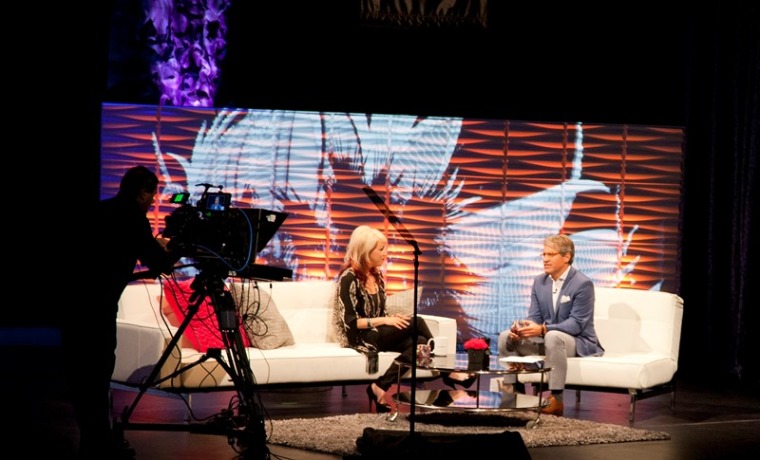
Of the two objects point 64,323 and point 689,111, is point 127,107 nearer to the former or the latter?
point 64,323

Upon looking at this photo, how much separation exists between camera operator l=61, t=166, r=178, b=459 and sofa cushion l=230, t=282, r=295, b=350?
1.47 m

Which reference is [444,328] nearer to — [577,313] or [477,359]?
A: [577,313]

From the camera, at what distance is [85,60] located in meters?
8.48

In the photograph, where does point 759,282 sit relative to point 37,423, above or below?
above

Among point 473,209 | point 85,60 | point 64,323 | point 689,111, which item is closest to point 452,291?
point 473,209

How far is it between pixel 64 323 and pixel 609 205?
189 inches

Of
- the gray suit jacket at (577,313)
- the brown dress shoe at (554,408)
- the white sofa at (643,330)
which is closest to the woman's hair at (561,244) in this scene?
the gray suit jacket at (577,313)

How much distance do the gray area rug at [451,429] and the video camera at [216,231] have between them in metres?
1.03

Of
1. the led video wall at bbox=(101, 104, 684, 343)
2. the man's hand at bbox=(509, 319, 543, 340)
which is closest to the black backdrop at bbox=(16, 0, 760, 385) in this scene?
the led video wall at bbox=(101, 104, 684, 343)

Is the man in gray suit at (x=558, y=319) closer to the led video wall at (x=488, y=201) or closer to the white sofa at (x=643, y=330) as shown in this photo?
the white sofa at (x=643, y=330)

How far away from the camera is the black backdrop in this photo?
8.47 m

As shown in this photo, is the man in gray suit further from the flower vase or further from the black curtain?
the black curtain

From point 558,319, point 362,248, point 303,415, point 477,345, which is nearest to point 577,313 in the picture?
point 558,319

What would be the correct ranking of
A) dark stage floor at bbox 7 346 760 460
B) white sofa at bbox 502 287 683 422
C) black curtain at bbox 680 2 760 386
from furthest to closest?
black curtain at bbox 680 2 760 386 → white sofa at bbox 502 287 683 422 → dark stage floor at bbox 7 346 760 460
